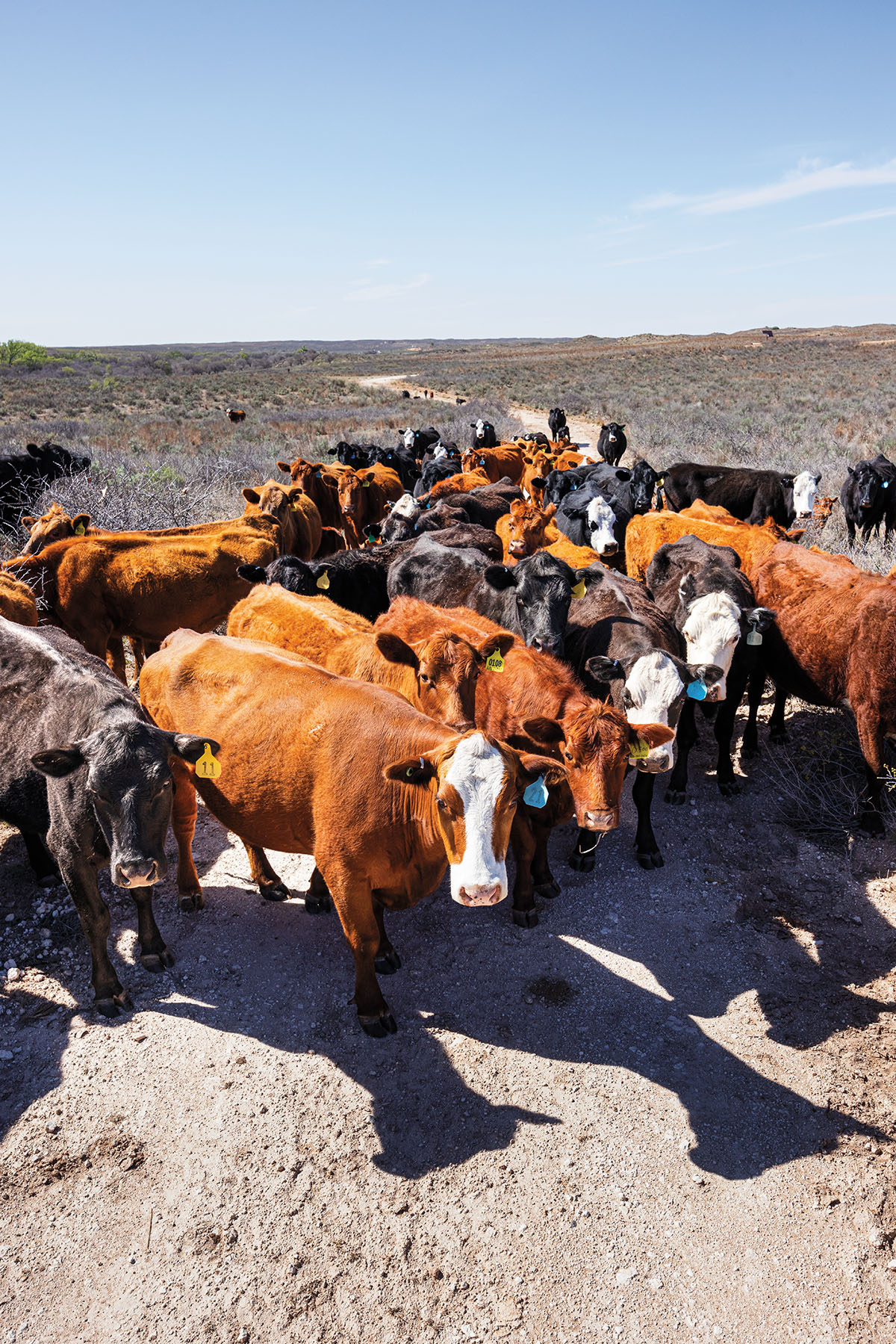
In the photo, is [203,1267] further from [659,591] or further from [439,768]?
[659,591]

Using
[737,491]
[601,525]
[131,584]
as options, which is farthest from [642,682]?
[737,491]

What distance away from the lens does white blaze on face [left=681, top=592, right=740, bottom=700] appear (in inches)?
265

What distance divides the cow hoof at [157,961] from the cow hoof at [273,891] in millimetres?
793

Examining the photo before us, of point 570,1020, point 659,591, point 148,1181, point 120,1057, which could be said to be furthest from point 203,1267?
point 659,591

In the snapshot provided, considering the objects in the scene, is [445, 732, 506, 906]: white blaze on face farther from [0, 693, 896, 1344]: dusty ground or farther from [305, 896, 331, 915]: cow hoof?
[305, 896, 331, 915]: cow hoof

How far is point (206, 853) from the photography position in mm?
6363

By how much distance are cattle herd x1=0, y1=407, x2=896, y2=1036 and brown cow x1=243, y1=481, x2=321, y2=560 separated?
0.61 m

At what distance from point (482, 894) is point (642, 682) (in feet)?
8.82

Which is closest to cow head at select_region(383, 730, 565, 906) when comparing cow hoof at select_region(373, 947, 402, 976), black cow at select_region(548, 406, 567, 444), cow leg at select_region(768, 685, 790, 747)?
cow hoof at select_region(373, 947, 402, 976)

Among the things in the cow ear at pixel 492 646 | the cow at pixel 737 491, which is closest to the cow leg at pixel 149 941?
the cow ear at pixel 492 646

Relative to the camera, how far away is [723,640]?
6.71 metres

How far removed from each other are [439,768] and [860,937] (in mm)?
3426

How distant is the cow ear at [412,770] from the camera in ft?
12.8

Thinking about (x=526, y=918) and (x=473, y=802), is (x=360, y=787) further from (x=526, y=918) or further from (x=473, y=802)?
(x=526, y=918)
